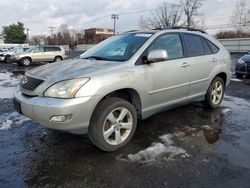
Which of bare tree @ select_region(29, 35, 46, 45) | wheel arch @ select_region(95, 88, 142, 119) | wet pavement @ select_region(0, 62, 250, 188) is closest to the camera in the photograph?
wet pavement @ select_region(0, 62, 250, 188)

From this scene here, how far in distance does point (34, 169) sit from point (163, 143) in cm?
185

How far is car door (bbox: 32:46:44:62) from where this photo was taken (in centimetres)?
2342

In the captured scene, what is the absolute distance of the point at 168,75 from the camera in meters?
4.62

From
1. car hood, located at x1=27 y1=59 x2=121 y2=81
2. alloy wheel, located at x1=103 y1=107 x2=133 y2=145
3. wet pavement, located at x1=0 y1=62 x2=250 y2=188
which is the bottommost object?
wet pavement, located at x1=0 y1=62 x2=250 y2=188

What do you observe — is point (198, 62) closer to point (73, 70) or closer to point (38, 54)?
point (73, 70)

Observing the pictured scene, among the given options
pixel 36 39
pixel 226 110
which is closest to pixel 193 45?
pixel 226 110

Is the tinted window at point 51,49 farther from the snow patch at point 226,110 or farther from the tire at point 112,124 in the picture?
the tire at point 112,124

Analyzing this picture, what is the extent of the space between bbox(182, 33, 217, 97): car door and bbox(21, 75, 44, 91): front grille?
2.62 m

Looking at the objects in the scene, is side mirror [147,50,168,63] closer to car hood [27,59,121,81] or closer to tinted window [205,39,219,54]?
car hood [27,59,121,81]

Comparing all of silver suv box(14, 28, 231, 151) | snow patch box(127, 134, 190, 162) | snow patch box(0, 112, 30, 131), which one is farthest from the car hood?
snow patch box(0, 112, 30, 131)

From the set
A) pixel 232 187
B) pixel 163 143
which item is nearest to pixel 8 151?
pixel 163 143

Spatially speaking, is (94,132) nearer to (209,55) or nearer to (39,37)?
(209,55)

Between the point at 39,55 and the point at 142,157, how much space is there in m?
21.5

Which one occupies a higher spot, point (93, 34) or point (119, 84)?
point (93, 34)
